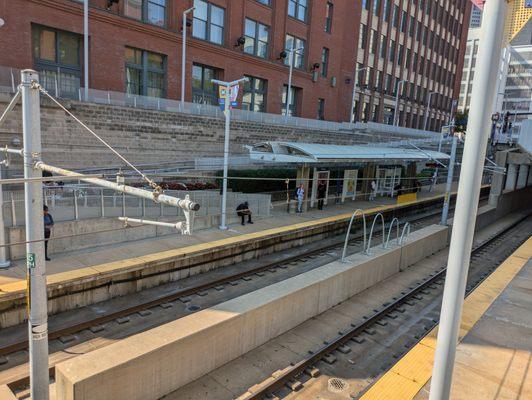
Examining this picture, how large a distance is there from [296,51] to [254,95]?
6.25 m

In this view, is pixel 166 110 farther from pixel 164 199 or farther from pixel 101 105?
pixel 164 199

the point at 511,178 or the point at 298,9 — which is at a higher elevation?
the point at 298,9

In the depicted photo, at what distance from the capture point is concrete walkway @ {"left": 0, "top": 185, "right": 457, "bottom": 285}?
10.8m

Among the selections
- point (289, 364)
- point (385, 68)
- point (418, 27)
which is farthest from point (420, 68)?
point (289, 364)

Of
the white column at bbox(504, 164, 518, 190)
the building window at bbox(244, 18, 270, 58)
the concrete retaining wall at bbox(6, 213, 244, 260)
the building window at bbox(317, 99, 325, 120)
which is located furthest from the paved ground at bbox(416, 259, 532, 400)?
the building window at bbox(317, 99, 325, 120)

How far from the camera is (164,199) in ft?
14.9

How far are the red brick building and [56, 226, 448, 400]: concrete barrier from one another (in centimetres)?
1951

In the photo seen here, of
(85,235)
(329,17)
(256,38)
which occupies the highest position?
(329,17)

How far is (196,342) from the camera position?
6816 mm

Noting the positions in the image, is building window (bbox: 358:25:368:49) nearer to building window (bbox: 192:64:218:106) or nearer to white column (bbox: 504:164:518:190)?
building window (bbox: 192:64:218:106)

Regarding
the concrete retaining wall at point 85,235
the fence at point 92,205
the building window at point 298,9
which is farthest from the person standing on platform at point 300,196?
the building window at point 298,9

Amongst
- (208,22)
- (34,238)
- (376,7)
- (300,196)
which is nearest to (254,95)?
(208,22)

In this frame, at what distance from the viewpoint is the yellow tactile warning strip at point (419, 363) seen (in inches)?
242

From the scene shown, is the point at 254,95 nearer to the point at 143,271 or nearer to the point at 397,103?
the point at 143,271
